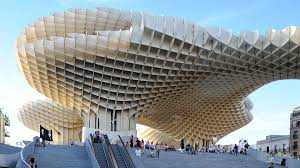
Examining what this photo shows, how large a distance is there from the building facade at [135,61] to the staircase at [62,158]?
1630cm

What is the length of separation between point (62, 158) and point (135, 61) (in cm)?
2157

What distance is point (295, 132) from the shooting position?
375 feet

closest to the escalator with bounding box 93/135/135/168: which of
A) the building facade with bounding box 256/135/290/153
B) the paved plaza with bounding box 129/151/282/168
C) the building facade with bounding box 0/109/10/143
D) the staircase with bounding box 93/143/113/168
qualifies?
the staircase with bounding box 93/143/113/168

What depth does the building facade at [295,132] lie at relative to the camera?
11131 centimetres

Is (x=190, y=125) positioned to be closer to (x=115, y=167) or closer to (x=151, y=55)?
(x=151, y=55)

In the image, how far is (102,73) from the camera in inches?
2105

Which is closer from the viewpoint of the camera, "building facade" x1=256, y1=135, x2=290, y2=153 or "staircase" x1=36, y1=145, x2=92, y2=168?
"staircase" x1=36, y1=145, x2=92, y2=168

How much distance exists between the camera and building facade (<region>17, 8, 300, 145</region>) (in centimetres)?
4959

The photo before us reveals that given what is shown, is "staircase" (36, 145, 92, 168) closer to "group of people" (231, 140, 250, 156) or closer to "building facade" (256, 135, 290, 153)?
"group of people" (231, 140, 250, 156)

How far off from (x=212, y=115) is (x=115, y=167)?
46.8 metres

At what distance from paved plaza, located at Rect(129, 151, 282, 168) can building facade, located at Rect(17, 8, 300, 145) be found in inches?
504

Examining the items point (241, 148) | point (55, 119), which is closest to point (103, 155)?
point (241, 148)

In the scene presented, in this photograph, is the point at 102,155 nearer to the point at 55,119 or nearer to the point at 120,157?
the point at 120,157

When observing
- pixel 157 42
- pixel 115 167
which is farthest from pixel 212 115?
pixel 115 167
